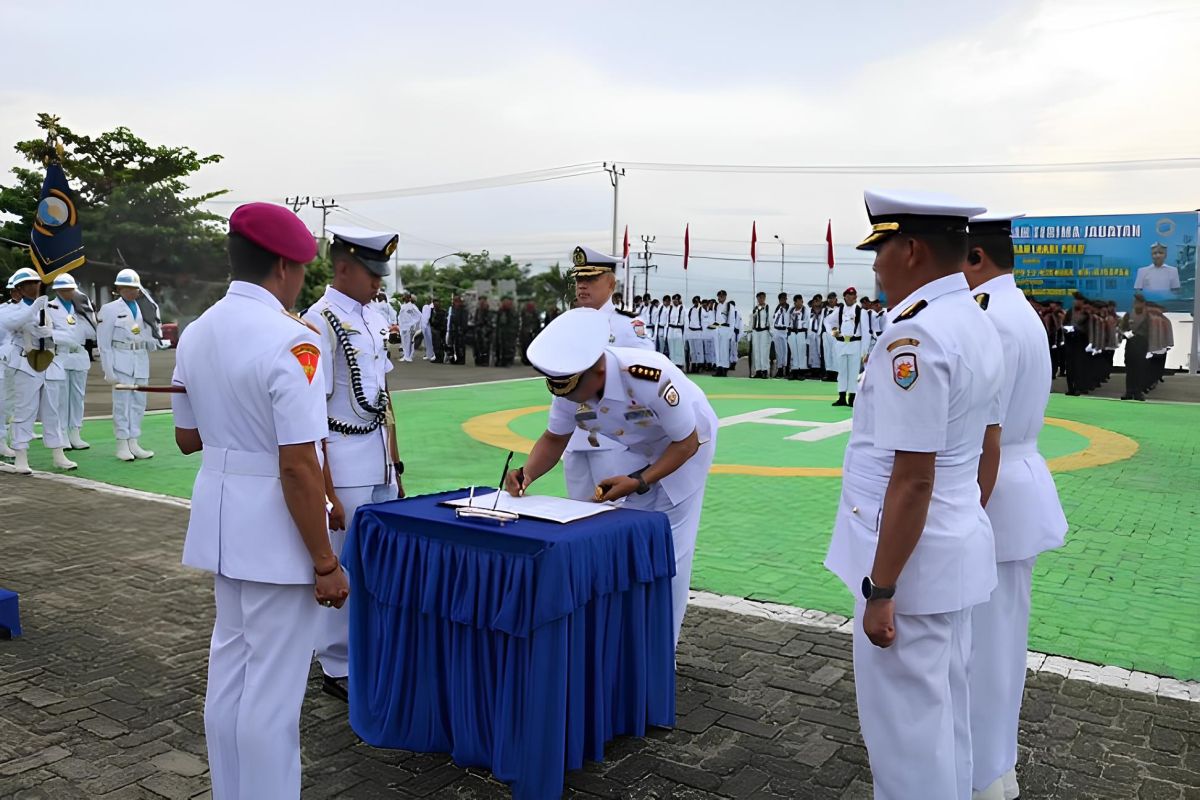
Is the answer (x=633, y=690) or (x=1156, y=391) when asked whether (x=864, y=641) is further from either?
(x=1156, y=391)

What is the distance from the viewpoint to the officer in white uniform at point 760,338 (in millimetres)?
22875

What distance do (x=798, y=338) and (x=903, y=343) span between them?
20.7m

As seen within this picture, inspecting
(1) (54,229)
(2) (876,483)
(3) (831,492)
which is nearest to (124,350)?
(1) (54,229)

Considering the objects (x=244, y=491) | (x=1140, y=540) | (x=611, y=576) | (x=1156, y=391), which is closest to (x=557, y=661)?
(x=611, y=576)

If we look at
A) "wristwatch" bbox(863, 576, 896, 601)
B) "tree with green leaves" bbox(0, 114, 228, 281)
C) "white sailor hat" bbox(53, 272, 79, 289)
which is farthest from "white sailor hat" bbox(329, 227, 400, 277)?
"tree with green leaves" bbox(0, 114, 228, 281)

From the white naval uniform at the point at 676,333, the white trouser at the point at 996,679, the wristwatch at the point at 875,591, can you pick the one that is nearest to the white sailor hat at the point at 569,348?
the wristwatch at the point at 875,591

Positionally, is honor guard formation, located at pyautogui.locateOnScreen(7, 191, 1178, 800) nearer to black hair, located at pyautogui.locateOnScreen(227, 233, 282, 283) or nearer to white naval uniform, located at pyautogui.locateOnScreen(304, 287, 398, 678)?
black hair, located at pyautogui.locateOnScreen(227, 233, 282, 283)

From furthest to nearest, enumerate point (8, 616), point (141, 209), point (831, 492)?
1. point (141, 209)
2. point (831, 492)
3. point (8, 616)

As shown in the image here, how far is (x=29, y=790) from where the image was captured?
3.36 meters

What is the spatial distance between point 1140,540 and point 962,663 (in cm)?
529

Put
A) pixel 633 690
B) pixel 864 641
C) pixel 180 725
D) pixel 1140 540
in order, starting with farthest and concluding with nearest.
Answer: pixel 1140 540 → pixel 180 725 → pixel 633 690 → pixel 864 641

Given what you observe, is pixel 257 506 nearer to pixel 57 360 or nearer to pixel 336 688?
pixel 336 688

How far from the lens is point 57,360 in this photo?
34.8 feet

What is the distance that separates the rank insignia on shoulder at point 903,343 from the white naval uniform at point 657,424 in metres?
1.40
